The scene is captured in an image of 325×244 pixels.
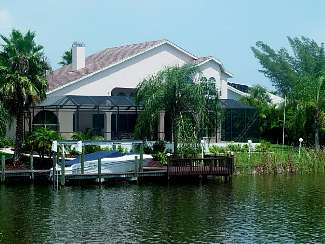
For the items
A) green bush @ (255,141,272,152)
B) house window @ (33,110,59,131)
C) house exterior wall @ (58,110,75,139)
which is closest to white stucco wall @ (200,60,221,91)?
green bush @ (255,141,272,152)

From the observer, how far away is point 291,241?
23.5m

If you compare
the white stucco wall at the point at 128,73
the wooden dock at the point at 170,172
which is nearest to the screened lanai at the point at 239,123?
the white stucco wall at the point at 128,73

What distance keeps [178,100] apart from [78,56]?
19181 mm

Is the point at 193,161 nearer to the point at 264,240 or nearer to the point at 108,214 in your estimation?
the point at 108,214

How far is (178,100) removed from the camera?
141ft

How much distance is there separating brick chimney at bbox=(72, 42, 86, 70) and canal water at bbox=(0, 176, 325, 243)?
23.9 meters

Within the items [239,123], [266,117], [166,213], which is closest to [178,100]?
[166,213]

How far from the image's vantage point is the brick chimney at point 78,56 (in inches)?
2356

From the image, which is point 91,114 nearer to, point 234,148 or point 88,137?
point 88,137

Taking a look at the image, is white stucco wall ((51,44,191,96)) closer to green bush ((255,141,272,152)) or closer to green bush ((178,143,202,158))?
green bush ((255,141,272,152))

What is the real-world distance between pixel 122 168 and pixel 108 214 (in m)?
11.3

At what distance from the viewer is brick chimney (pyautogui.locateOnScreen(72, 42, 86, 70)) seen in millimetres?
59844

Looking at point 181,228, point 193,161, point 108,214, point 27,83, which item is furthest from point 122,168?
point 181,228

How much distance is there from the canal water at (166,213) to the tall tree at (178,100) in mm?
5190
